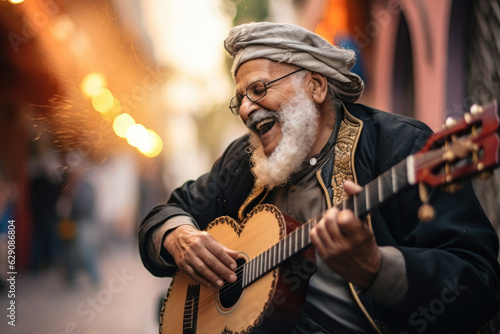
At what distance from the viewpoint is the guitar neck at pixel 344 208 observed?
129 cm

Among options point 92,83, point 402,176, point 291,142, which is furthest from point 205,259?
point 92,83

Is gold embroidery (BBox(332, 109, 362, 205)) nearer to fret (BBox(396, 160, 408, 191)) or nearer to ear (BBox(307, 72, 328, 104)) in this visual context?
ear (BBox(307, 72, 328, 104))

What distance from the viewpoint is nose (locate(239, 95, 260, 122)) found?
84.2 inches

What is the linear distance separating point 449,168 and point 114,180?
7.25 metres

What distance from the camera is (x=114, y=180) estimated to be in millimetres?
7859

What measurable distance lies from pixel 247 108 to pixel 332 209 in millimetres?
878

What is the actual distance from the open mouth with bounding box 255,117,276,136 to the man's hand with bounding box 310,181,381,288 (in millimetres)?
799

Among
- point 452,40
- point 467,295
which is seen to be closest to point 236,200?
point 467,295

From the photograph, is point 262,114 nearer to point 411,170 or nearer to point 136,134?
point 411,170

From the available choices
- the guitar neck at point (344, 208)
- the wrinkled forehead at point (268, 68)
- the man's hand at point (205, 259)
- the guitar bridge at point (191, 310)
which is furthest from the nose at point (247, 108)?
the guitar bridge at point (191, 310)

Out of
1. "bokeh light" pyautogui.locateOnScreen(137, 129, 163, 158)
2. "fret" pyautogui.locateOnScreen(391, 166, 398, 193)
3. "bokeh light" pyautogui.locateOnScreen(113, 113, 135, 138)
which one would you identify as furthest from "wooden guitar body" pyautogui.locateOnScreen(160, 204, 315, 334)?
"bokeh light" pyautogui.locateOnScreen(137, 129, 163, 158)

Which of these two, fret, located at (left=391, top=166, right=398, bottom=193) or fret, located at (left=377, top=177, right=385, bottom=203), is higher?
fret, located at (left=391, top=166, right=398, bottom=193)

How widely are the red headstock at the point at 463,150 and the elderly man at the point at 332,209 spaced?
0.09 metres

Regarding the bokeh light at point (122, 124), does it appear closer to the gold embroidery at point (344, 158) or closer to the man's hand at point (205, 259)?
the man's hand at point (205, 259)
